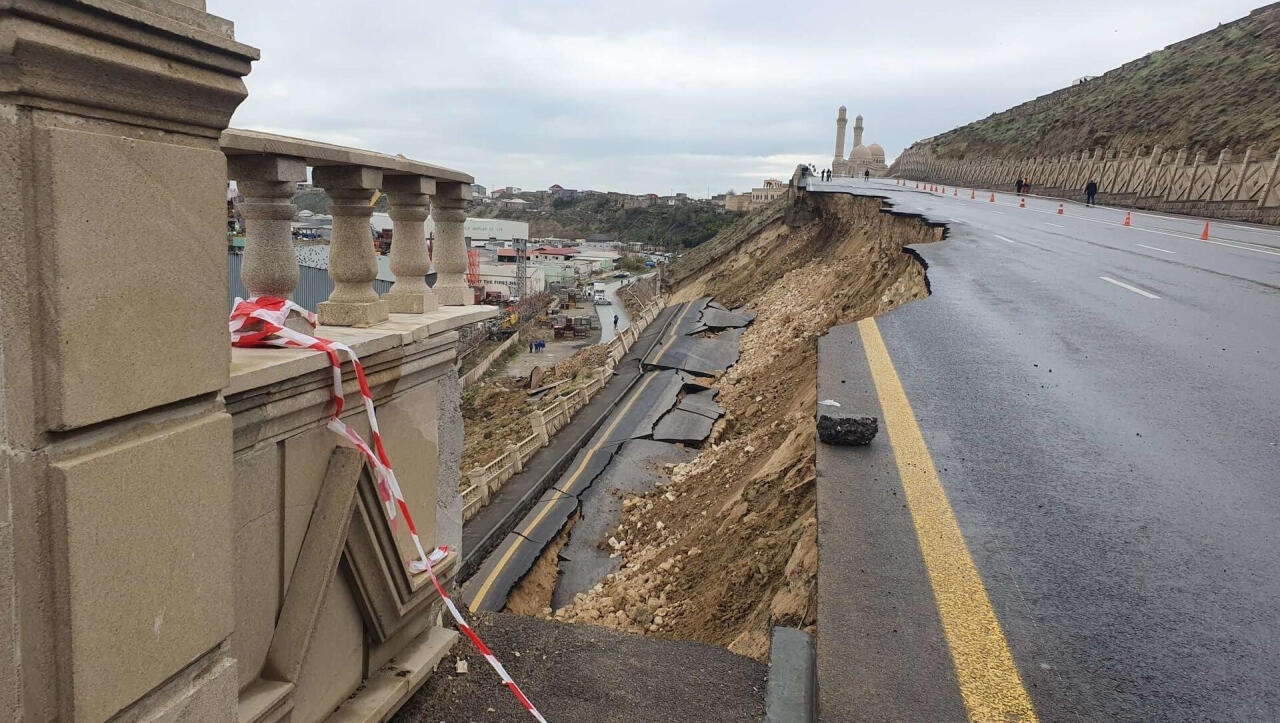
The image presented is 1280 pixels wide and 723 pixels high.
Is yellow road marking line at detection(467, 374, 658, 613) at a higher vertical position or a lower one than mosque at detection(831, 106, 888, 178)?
lower

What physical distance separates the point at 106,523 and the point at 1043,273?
11.7 m

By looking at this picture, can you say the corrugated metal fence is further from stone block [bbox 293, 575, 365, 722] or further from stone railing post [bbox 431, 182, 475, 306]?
stone block [bbox 293, 575, 365, 722]

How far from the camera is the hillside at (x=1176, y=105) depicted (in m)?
32.1

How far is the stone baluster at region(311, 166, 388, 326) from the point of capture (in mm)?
3152

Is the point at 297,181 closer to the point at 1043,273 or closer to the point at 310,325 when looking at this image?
the point at 310,325

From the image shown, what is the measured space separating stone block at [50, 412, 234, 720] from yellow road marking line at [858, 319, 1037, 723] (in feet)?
8.13

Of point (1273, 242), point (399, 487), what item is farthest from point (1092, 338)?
point (1273, 242)

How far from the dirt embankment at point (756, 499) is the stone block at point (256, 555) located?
2.28m

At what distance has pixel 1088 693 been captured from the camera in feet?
9.18

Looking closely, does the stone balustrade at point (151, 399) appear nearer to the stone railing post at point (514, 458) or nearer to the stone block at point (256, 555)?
the stone block at point (256, 555)

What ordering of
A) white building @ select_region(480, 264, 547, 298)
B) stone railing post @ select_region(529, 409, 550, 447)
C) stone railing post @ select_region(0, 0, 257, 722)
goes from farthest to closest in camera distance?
white building @ select_region(480, 264, 547, 298) → stone railing post @ select_region(529, 409, 550, 447) → stone railing post @ select_region(0, 0, 257, 722)

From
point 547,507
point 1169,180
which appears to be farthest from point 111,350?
point 1169,180

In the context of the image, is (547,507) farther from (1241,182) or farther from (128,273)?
(1241,182)

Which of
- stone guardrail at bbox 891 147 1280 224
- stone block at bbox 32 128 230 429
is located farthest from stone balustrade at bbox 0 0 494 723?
stone guardrail at bbox 891 147 1280 224
